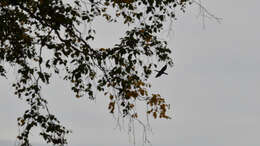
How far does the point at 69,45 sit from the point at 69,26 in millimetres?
488

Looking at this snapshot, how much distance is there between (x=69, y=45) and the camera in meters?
6.50

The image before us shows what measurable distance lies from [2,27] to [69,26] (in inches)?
51.5

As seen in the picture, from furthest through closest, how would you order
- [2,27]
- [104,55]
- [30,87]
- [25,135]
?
[30,87] → [25,135] → [104,55] → [2,27]

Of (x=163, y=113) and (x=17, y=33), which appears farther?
(x=17, y=33)

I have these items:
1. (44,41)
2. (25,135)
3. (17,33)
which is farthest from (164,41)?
(25,135)

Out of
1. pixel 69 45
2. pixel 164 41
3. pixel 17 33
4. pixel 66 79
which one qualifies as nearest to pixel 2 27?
pixel 17 33

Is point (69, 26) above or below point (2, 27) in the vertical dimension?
above

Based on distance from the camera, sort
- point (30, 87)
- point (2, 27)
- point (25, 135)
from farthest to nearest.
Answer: point (30, 87) < point (25, 135) < point (2, 27)

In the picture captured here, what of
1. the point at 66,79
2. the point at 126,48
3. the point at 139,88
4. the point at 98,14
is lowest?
the point at 139,88

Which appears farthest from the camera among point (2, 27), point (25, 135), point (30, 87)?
point (30, 87)

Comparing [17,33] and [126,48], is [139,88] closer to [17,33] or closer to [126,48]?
[126,48]

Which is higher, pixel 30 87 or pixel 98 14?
pixel 98 14

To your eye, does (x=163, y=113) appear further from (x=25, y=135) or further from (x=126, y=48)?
(x=25, y=135)

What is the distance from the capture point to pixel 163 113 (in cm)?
610
